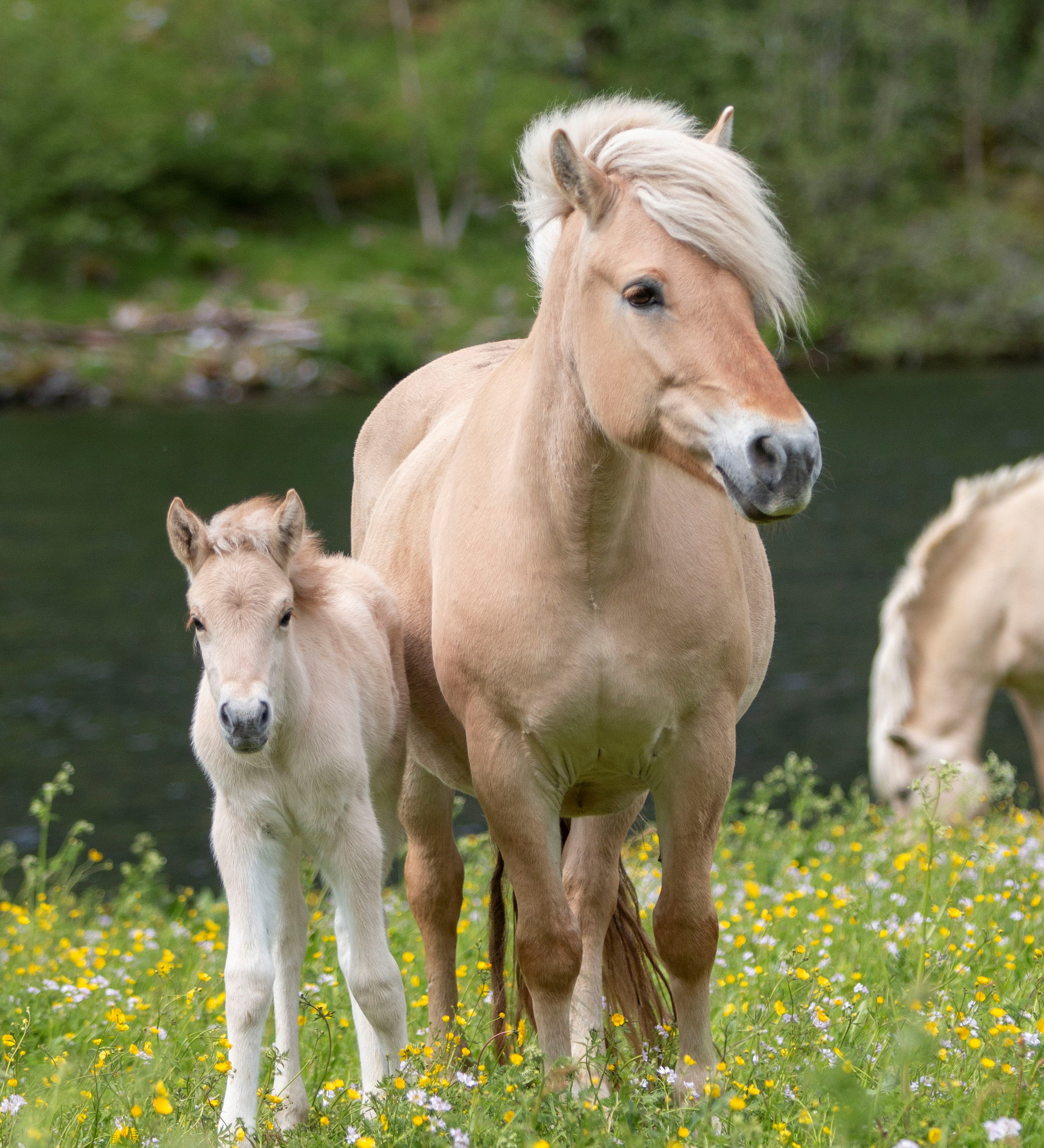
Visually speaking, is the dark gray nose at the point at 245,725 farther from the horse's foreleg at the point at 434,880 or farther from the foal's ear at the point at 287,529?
the horse's foreleg at the point at 434,880

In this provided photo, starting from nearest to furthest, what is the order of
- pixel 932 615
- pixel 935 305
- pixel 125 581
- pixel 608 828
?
pixel 608 828, pixel 932 615, pixel 125 581, pixel 935 305

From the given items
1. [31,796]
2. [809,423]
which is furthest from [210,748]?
[31,796]

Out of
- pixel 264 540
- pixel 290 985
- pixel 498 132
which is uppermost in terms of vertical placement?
pixel 498 132

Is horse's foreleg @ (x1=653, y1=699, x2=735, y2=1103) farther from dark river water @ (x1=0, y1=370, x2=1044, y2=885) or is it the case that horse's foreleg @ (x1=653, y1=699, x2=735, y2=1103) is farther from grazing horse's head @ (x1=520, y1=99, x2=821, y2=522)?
grazing horse's head @ (x1=520, y1=99, x2=821, y2=522)

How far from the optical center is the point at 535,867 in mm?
3740

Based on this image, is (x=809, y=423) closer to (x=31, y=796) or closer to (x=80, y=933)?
(x=80, y=933)

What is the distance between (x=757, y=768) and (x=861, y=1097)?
37.0ft

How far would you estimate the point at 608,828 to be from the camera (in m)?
4.52

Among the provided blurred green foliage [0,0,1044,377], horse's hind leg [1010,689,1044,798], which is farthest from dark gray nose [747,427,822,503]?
blurred green foliage [0,0,1044,377]

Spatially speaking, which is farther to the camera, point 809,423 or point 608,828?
point 608,828

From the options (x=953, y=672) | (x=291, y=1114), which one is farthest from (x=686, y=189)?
(x=953, y=672)

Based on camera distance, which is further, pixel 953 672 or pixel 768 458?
pixel 953 672

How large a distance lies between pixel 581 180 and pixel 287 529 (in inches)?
52.5

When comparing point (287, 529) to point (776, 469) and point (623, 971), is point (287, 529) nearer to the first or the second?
point (776, 469)
